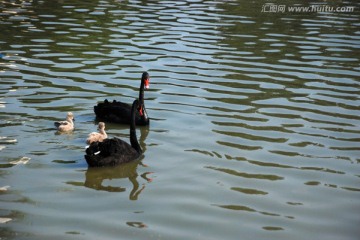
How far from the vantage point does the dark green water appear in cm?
747

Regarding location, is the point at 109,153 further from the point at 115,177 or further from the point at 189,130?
the point at 189,130

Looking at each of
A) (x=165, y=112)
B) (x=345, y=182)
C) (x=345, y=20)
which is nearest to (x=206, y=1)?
(x=345, y=20)

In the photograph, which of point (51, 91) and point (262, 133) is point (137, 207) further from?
point (51, 91)

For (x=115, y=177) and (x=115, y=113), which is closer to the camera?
(x=115, y=177)

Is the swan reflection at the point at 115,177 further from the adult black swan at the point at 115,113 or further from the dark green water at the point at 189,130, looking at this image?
the adult black swan at the point at 115,113

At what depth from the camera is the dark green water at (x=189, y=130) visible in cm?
747

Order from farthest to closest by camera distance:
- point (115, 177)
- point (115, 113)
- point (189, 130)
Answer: point (115, 113)
point (189, 130)
point (115, 177)

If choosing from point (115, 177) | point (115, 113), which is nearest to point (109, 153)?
point (115, 177)

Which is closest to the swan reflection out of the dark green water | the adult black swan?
the dark green water

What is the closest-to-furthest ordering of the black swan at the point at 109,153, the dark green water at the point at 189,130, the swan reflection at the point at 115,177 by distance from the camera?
the dark green water at the point at 189,130 < the swan reflection at the point at 115,177 < the black swan at the point at 109,153

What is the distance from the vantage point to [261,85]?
43.8ft

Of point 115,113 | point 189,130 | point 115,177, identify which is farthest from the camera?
point 115,113

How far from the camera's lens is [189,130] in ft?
34.9

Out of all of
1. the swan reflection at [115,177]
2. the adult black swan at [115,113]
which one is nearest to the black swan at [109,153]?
the swan reflection at [115,177]
